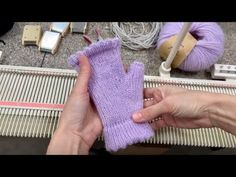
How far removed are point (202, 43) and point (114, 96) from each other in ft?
0.91

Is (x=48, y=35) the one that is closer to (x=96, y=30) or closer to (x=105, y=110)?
(x=96, y=30)

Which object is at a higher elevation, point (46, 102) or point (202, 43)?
point (202, 43)

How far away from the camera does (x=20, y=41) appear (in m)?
0.77

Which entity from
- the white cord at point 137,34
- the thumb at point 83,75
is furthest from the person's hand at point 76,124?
the white cord at point 137,34

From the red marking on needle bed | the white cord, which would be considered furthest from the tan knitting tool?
the white cord

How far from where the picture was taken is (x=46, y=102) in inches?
24.7

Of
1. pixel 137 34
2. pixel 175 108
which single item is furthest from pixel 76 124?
pixel 137 34

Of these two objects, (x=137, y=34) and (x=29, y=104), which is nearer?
(x=29, y=104)

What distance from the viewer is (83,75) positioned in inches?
22.3

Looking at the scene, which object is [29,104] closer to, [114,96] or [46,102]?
[46,102]

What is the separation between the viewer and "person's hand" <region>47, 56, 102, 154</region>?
1.86 feet

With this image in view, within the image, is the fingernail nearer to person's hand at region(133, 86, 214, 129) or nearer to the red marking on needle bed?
person's hand at region(133, 86, 214, 129)

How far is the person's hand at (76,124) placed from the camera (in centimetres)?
57
